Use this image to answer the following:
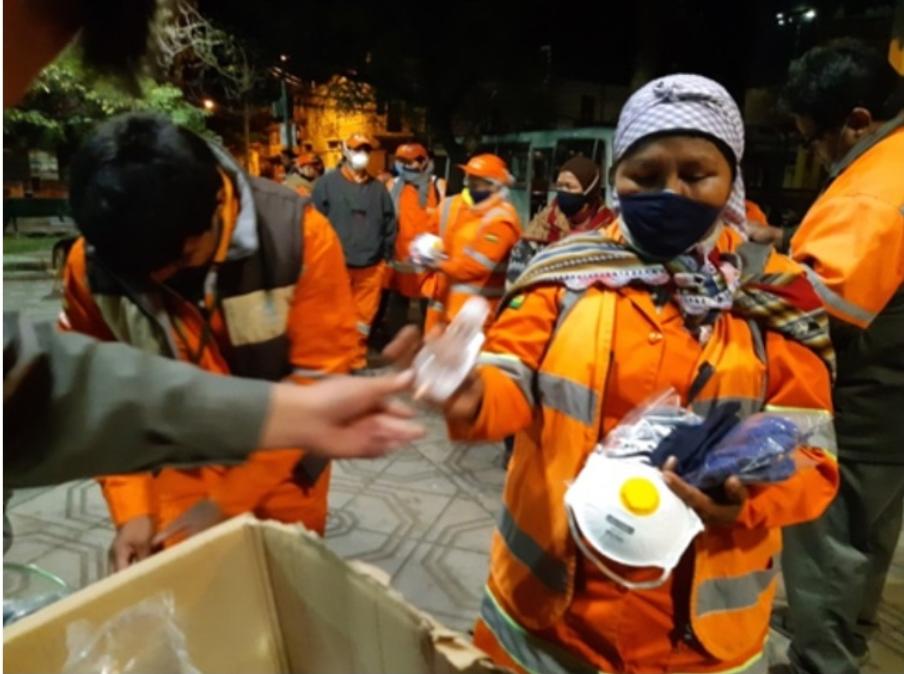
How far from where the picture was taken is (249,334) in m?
1.78

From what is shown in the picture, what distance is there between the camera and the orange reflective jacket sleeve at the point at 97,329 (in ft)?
5.68

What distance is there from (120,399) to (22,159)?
1529cm

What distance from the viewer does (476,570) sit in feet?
11.1

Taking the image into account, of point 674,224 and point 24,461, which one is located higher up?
point 674,224

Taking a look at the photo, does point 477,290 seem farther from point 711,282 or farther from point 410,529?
point 711,282

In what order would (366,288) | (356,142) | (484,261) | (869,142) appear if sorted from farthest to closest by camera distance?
(356,142) < (366,288) < (484,261) < (869,142)

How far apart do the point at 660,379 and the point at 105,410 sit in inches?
42.4

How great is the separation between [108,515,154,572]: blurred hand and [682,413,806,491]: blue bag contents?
1.36 meters

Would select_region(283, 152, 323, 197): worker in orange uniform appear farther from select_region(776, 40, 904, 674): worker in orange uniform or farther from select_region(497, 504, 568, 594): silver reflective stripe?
select_region(497, 504, 568, 594): silver reflective stripe

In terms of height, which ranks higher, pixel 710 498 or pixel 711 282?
pixel 711 282

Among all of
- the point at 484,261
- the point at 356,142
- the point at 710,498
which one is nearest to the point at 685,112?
the point at 710,498

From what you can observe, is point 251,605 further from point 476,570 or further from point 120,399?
point 476,570

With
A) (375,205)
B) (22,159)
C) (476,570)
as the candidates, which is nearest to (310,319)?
(476,570)

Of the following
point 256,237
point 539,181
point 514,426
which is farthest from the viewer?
point 539,181
